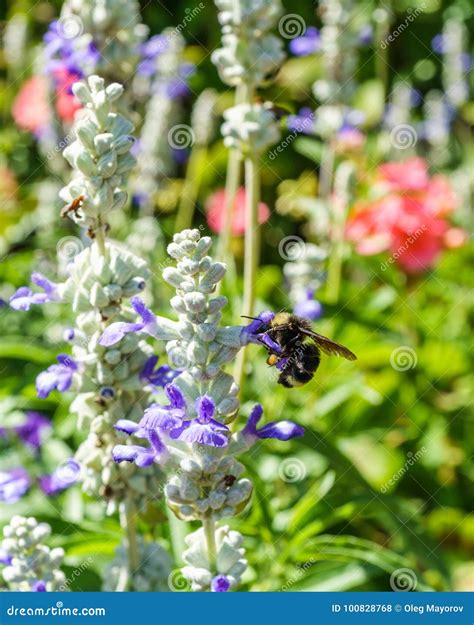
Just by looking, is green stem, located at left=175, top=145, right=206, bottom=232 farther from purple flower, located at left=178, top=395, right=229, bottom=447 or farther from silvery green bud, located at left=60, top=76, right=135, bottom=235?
purple flower, located at left=178, top=395, right=229, bottom=447

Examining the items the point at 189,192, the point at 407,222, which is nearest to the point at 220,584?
the point at 407,222

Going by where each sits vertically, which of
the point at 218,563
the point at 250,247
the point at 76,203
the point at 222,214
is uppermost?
the point at 76,203

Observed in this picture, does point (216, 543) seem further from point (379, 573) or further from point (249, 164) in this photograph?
point (249, 164)

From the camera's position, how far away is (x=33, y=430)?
3.31 meters

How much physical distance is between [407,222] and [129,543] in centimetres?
250

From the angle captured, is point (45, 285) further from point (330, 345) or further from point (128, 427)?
point (330, 345)

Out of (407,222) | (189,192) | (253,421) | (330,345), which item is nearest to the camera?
(253,421)

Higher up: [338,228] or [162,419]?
[162,419]

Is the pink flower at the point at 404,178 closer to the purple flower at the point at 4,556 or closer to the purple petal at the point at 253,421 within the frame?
the purple petal at the point at 253,421

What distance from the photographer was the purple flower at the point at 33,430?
3252mm

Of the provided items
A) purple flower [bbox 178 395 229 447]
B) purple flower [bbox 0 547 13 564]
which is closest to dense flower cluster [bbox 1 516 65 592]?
purple flower [bbox 0 547 13 564]

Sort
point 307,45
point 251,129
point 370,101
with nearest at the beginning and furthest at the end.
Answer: point 251,129 → point 307,45 → point 370,101
